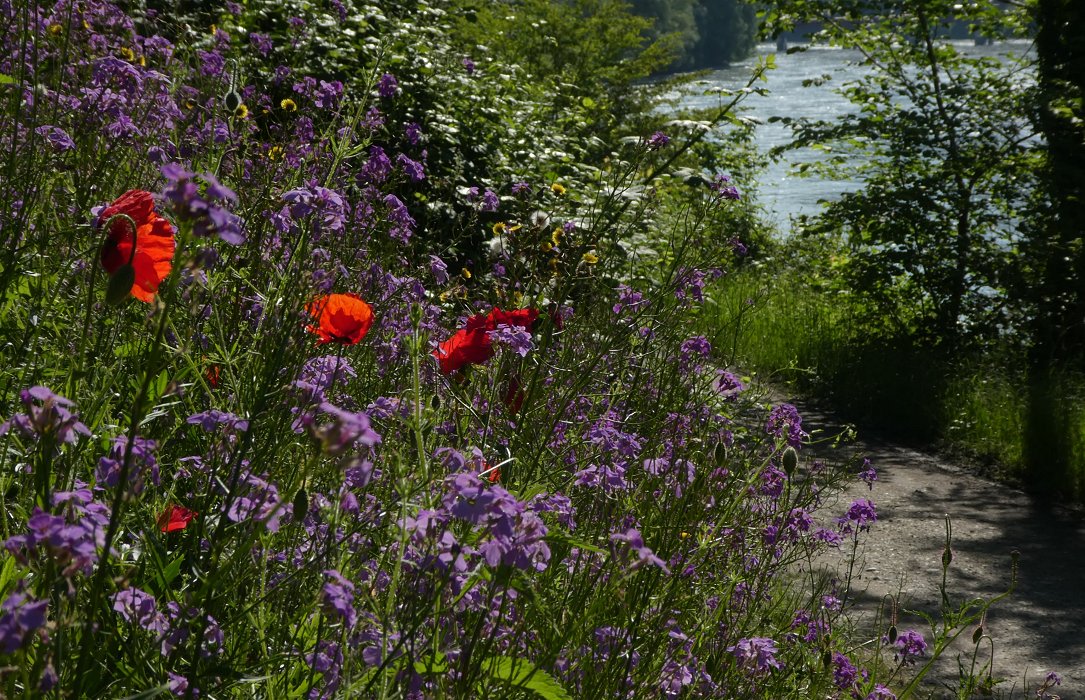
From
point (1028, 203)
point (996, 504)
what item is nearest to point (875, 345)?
point (1028, 203)

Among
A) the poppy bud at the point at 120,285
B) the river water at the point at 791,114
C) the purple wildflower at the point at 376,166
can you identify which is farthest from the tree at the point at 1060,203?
the poppy bud at the point at 120,285

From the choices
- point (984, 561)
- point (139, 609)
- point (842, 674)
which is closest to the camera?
point (139, 609)

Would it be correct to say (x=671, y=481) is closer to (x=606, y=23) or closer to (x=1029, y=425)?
(x=1029, y=425)

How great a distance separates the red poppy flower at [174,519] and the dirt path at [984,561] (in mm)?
2560

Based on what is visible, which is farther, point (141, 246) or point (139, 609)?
point (141, 246)

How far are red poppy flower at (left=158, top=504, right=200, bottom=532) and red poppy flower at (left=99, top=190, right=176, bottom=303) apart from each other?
0.94ft

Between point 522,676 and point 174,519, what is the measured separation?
0.50m

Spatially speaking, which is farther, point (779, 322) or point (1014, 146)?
point (779, 322)

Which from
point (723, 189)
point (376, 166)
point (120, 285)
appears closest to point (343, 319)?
point (120, 285)

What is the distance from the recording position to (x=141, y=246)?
1267mm

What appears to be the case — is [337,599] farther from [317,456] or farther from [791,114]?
[791,114]

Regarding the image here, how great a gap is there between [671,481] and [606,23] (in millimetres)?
14322

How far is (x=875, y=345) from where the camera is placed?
8023 mm

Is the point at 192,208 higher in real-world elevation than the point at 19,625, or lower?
higher
